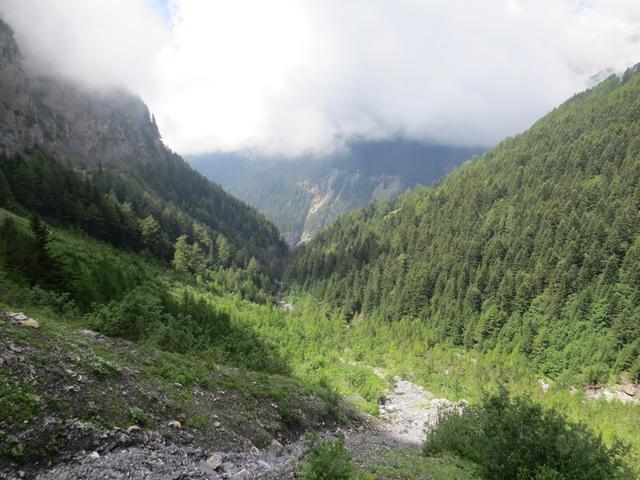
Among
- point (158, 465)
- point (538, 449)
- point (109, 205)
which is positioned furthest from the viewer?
point (109, 205)

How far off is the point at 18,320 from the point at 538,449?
22.3 metres

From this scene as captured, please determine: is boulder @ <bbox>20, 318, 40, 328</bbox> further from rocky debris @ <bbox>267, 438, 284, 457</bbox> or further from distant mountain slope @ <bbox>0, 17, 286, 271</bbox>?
distant mountain slope @ <bbox>0, 17, 286, 271</bbox>

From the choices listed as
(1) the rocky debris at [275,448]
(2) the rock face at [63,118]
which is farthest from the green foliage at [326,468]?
(2) the rock face at [63,118]

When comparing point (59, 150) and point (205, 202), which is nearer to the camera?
point (59, 150)

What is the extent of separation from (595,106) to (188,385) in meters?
233

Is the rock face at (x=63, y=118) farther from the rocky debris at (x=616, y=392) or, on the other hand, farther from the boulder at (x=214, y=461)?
the rocky debris at (x=616, y=392)

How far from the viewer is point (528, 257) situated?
105m

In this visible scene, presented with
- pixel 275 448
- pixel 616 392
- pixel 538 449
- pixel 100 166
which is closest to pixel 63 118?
pixel 100 166

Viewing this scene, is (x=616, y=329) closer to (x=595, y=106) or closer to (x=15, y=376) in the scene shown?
(x=15, y=376)

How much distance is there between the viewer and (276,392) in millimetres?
22844

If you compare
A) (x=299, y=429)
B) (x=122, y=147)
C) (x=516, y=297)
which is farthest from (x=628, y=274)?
(x=122, y=147)

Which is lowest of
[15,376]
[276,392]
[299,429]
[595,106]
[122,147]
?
[299,429]

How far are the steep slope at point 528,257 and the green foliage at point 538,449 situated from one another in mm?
64719

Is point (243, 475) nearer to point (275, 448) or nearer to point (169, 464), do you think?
point (169, 464)
